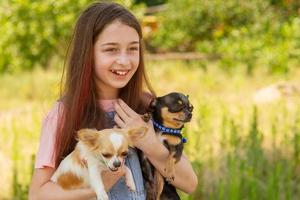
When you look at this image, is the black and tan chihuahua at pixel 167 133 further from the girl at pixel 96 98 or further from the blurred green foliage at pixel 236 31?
the blurred green foliage at pixel 236 31

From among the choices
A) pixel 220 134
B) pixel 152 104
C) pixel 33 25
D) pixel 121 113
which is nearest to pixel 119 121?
pixel 121 113

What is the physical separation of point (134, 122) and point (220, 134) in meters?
3.35

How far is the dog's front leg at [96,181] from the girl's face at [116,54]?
342mm

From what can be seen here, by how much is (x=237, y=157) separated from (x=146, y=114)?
6.80 ft

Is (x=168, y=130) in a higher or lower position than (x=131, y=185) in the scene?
higher

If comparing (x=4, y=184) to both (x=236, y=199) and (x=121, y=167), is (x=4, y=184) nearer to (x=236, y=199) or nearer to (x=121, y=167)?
(x=236, y=199)

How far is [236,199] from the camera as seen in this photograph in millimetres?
3236

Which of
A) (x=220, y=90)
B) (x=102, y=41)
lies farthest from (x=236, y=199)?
(x=220, y=90)

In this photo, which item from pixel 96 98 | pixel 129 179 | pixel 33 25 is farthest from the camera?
pixel 33 25

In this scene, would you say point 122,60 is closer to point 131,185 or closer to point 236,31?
point 131,185

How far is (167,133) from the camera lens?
2061 mm

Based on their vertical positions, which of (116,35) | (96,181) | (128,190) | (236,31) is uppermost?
(116,35)

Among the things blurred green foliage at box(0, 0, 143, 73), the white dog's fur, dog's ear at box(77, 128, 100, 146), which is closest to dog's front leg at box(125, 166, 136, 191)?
the white dog's fur

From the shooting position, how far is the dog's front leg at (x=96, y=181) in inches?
69.9
